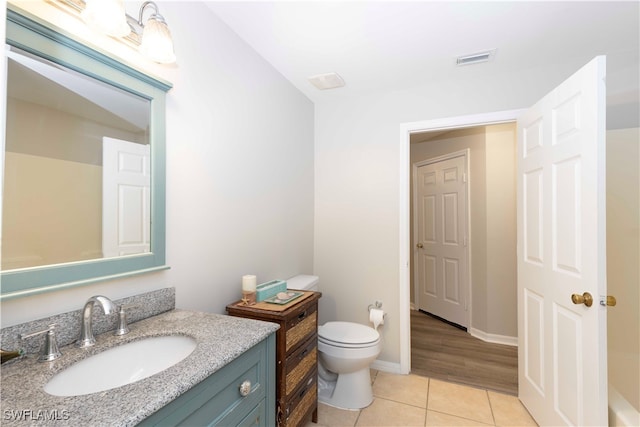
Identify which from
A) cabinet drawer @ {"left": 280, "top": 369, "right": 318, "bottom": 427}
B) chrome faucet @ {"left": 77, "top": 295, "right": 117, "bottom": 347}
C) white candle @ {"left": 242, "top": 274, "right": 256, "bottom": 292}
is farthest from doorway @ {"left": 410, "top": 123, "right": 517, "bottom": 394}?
chrome faucet @ {"left": 77, "top": 295, "right": 117, "bottom": 347}

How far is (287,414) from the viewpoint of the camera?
150 centimetres

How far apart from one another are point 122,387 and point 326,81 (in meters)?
2.28

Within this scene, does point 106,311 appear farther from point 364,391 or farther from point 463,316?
point 463,316

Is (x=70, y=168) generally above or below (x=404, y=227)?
above

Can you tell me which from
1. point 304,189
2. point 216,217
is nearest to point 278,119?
point 304,189

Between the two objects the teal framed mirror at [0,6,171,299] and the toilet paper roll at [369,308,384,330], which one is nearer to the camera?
the teal framed mirror at [0,6,171,299]

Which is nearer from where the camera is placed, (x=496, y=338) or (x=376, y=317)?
(x=376, y=317)

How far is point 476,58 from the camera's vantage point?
80.4 inches

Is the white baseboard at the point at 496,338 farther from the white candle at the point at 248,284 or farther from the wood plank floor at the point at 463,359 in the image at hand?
the white candle at the point at 248,284

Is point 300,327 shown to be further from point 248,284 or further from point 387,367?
point 387,367

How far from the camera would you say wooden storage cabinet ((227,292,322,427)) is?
1.47 m

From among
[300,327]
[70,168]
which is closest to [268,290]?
[300,327]

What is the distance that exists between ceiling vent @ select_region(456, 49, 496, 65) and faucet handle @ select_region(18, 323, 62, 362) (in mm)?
2562

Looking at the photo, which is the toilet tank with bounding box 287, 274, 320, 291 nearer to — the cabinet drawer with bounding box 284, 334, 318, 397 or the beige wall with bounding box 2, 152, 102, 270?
the cabinet drawer with bounding box 284, 334, 318, 397
